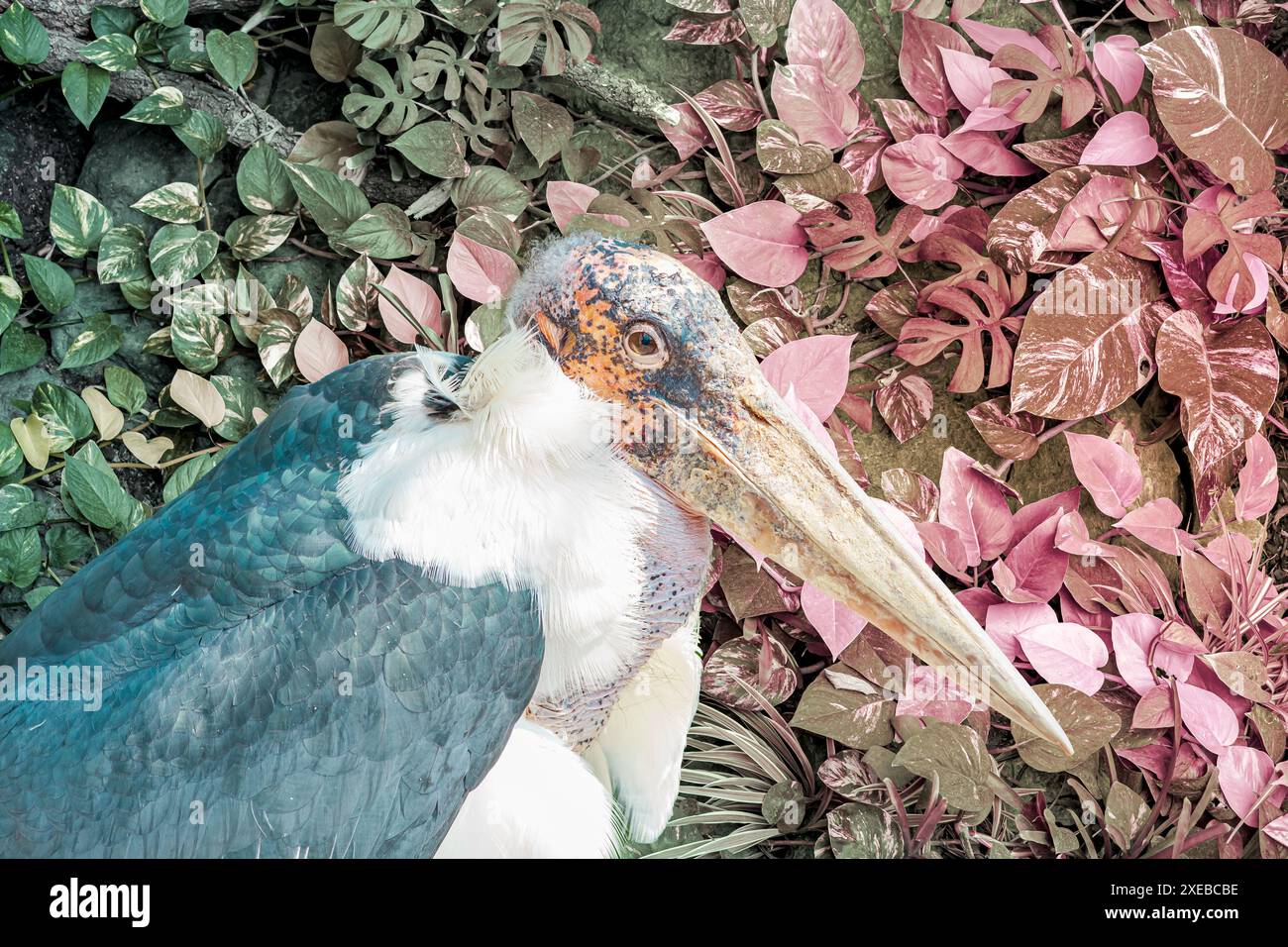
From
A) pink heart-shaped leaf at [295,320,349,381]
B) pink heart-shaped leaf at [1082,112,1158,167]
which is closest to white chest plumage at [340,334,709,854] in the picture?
pink heart-shaped leaf at [295,320,349,381]

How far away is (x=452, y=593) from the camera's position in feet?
2.55

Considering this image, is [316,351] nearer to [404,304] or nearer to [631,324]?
[404,304]

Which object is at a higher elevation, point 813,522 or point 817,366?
point 813,522

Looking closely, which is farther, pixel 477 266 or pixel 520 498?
pixel 477 266

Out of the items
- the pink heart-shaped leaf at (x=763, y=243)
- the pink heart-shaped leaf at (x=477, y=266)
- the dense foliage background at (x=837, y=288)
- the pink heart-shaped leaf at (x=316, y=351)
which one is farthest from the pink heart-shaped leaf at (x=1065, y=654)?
the pink heart-shaped leaf at (x=316, y=351)

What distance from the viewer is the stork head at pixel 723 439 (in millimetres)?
759

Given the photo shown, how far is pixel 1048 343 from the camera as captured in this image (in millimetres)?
1286

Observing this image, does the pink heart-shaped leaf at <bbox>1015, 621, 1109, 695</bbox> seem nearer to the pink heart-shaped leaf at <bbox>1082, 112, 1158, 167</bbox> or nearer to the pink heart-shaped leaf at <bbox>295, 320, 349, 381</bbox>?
the pink heart-shaped leaf at <bbox>1082, 112, 1158, 167</bbox>

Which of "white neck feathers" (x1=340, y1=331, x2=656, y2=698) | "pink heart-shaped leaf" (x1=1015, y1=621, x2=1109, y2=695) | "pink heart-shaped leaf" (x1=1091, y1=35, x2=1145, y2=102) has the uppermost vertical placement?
"pink heart-shaped leaf" (x1=1091, y1=35, x2=1145, y2=102)

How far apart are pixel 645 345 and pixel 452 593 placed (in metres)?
0.25

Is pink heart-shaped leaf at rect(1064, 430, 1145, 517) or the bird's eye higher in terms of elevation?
the bird's eye

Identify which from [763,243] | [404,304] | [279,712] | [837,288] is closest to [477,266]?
[404,304]

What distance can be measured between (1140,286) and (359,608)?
1089mm

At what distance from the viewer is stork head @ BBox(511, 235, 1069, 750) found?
0.76 metres
